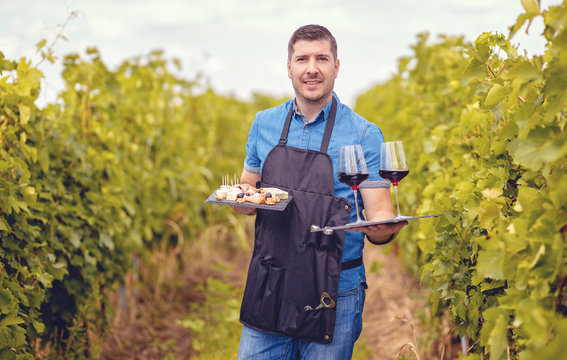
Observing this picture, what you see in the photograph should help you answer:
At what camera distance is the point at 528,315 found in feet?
4.37

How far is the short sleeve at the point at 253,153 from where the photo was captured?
2618mm

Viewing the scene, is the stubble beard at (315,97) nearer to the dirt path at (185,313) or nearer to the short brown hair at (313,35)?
the short brown hair at (313,35)

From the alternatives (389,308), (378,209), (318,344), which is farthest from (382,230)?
(389,308)

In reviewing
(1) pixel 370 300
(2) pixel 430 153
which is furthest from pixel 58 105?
(1) pixel 370 300

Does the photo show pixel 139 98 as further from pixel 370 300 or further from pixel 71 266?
pixel 370 300

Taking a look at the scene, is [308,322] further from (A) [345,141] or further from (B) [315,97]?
(B) [315,97]

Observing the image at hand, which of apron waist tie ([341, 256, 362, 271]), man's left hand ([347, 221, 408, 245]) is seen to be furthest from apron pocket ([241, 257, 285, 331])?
man's left hand ([347, 221, 408, 245])

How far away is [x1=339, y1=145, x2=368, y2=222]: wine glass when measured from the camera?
2.08 meters

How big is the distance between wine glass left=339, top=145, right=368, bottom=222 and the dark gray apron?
0.67ft

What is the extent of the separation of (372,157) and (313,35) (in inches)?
23.3

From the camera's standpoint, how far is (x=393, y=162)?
6.98 ft

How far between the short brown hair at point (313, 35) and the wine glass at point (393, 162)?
0.55 m

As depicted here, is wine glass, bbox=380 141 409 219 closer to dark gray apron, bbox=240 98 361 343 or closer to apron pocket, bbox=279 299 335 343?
dark gray apron, bbox=240 98 361 343

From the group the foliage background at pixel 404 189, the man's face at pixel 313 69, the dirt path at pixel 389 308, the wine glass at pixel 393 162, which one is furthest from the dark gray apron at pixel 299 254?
the dirt path at pixel 389 308
